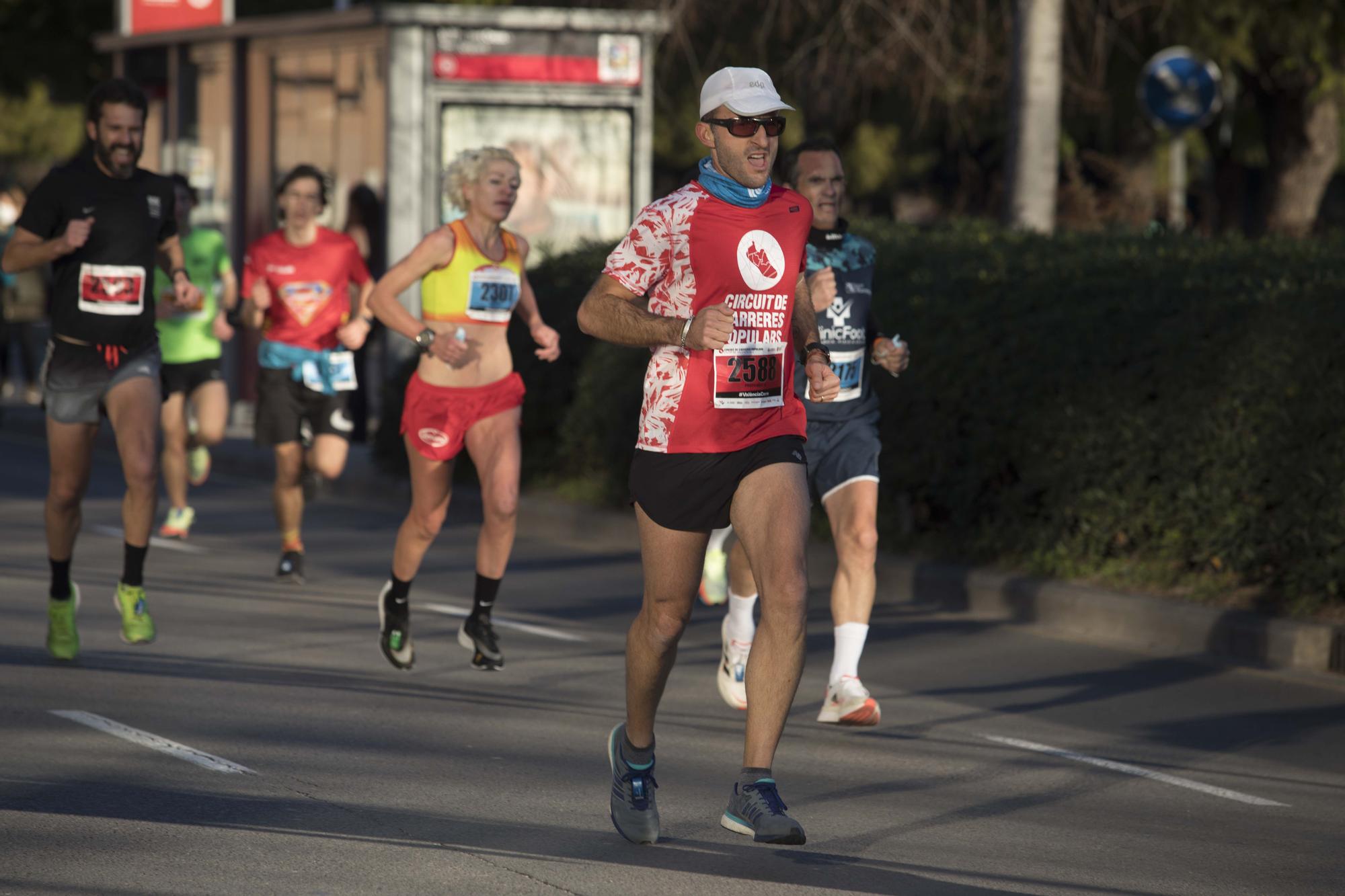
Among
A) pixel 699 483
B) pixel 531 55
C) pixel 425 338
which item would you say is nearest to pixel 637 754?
pixel 699 483

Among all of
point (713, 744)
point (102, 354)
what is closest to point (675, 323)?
point (713, 744)

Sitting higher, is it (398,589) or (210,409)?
(210,409)

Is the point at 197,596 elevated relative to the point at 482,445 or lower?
lower

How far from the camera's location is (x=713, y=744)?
23.2ft

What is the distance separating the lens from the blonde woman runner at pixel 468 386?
8.12 m

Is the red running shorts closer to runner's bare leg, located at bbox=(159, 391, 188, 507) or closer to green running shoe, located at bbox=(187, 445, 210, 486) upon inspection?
runner's bare leg, located at bbox=(159, 391, 188, 507)

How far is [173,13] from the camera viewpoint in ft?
73.9

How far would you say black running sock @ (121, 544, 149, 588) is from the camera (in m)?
8.30

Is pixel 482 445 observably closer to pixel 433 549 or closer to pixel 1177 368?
pixel 1177 368

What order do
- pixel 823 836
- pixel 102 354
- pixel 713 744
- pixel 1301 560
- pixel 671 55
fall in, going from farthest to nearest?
pixel 671 55 < pixel 1301 560 < pixel 102 354 < pixel 713 744 < pixel 823 836

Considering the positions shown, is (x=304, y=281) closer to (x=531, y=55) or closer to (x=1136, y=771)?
(x=1136, y=771)

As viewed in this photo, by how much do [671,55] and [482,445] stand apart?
36.4ft

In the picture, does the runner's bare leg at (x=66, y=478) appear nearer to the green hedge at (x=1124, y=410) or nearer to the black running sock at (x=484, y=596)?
the black running sock at (x=484, y=596)

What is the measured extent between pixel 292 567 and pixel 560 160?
273 inches
